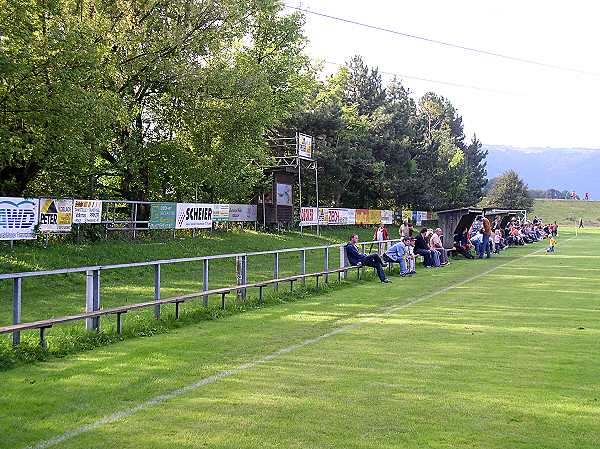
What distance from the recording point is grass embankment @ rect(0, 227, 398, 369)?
11664 mm

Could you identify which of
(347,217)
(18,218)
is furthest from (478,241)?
(347,217)

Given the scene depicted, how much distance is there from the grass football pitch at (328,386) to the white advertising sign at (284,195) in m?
30.1

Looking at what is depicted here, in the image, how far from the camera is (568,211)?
15112 cm

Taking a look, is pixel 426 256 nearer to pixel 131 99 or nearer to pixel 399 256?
pixel 399 256

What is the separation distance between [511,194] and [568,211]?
36649 millimetres

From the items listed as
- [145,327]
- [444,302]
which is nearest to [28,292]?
[145,327]

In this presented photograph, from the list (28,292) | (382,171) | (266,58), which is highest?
(266,58)

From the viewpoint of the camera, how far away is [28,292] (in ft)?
65.4

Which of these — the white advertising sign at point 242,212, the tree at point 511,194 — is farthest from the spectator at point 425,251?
the tree at point 511,194

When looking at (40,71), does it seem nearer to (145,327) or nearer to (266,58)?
(145,327)

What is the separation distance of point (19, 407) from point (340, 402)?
300 cm

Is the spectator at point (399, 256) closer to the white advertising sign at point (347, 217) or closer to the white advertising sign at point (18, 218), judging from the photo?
the white advertising sign at point (18, 218)

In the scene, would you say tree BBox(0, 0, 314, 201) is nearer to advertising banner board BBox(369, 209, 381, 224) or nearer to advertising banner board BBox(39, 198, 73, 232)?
advertising banner board BBox(39, 198, 73, 232)

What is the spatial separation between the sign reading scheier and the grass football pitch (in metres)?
19.3
